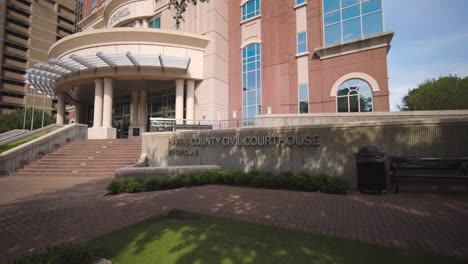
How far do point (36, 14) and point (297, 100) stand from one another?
3285 inches

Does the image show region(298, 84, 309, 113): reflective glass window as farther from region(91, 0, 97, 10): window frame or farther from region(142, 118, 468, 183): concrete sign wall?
region(91, 0, 97, 10): window frame

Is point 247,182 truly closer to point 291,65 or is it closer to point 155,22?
point 291,65

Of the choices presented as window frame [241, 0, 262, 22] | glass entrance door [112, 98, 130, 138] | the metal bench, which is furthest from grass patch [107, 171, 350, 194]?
glass entrance door [112, 98, 130, 138]

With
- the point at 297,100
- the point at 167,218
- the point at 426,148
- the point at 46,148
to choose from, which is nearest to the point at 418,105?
the point at 297,100

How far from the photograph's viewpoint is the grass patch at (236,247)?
9.39 feet

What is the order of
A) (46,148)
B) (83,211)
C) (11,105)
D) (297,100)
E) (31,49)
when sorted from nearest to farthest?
(83,211)
(46,148)
(297,100)
(11,105)
(31,49)

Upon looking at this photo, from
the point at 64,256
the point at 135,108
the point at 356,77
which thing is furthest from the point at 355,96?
the point at 135,108

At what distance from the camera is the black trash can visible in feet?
21.4

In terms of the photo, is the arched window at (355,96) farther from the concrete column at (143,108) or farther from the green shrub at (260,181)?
the concrete column at (143,108)

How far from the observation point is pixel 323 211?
497cm

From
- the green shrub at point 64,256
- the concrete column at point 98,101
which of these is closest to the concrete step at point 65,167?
the concrete column at point 98,101

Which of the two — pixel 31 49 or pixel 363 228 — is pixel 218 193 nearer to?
pixel 363 228

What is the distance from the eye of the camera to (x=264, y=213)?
16.0ft

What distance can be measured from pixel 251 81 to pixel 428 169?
56.3 ft
